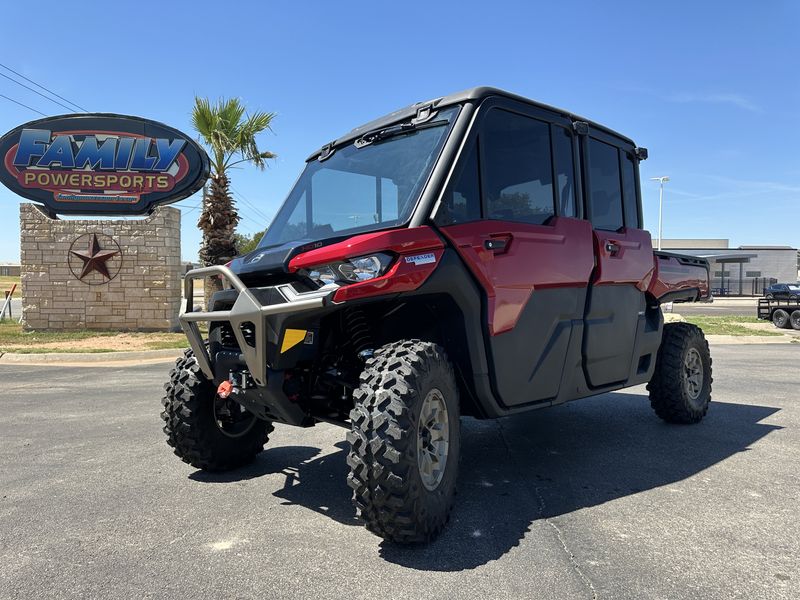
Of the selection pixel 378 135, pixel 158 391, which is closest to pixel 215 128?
pixel 158 391

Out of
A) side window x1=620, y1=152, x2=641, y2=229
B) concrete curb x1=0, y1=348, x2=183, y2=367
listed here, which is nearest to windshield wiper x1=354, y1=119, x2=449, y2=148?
side window x1=620, y1=152, x2=641, y2=229

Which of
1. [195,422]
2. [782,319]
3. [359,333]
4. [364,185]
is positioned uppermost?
[364,185]

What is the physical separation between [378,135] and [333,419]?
73.3 inches

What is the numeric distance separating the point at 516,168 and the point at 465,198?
64cm

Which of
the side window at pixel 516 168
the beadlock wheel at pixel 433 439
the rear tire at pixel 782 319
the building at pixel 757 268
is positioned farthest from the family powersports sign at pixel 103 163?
the building at pixel 757 268

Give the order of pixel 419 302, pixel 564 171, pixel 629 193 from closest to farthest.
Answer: pixel 419 302
pixel 564 171
pixel 629 193

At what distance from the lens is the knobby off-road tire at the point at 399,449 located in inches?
109

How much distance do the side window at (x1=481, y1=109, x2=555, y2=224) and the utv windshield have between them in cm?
35

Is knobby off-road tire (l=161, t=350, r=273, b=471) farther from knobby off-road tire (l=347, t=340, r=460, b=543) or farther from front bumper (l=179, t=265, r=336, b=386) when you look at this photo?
knobby off-road tire (l=347, t=340, r=460, b=543)

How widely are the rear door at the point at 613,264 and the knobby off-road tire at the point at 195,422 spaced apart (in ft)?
8.68

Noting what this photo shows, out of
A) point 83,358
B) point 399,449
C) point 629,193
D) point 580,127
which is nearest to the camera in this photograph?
point 399,449

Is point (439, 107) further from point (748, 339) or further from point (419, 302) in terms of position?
point (748, 339)

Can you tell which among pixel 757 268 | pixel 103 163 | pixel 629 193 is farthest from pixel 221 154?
pixel 757 268

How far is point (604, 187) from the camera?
4.80 m
